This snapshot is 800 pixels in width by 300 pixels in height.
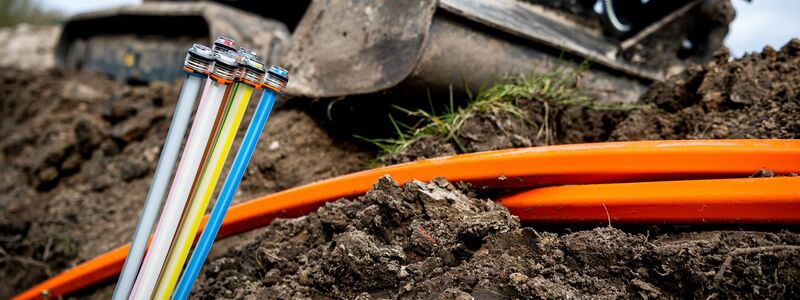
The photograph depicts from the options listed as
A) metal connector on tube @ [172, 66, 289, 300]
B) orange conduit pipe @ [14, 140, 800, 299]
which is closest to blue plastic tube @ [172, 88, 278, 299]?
metal connector on tube @ [172, 66, 289, 300]

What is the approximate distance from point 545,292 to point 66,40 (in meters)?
4.36

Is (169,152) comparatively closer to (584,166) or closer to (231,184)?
(231,184)

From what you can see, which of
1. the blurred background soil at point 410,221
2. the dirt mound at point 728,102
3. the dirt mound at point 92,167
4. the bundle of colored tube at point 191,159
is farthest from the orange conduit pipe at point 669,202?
the dirt mound at point 92,167

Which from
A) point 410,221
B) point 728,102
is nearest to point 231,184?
point 410,221

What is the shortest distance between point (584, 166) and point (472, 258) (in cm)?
29

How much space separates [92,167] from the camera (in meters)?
2.70

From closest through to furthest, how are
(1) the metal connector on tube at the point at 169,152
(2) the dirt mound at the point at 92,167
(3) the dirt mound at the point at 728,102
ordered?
(1) the metal connector on tube at the point at 169,152, (3) the dirt mound at the point at 728,102, (2) the dirt mound at the point at 92,167

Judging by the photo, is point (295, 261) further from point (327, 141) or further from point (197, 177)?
point (327, 141)

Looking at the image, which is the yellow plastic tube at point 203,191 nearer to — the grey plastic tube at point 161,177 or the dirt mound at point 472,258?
the grey plastic tube at point 161,177

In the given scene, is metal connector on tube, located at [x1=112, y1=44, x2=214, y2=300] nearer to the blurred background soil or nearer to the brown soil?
the blurred background soil

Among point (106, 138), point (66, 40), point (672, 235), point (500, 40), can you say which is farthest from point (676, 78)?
point (66, 40)

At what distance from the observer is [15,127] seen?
350cm

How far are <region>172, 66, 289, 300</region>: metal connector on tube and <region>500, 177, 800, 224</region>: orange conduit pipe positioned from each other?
1.82 ft

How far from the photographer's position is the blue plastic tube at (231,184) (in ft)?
3.70
